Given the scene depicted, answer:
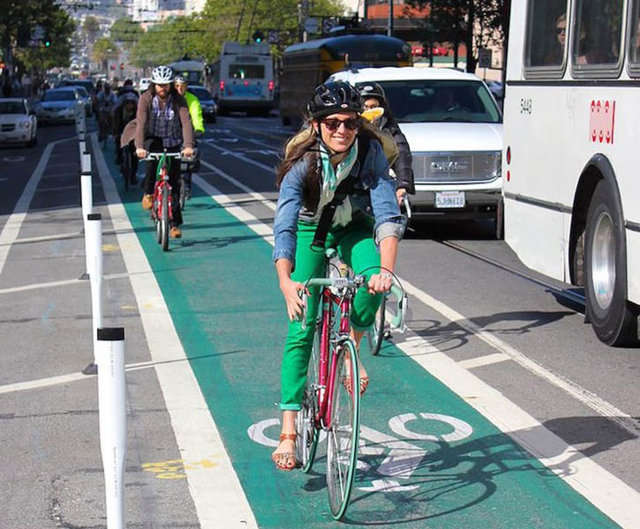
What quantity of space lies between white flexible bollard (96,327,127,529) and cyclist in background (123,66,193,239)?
10.7 metres

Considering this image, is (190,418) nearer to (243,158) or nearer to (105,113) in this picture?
(243,158)

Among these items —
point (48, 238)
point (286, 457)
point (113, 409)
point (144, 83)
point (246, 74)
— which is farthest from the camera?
point (246, 74)

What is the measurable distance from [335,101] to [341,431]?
1351 millimetres

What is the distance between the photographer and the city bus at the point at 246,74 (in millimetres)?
71875

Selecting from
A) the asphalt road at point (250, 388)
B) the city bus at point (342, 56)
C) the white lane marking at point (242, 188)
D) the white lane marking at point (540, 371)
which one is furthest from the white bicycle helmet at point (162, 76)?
the city bus at point (342, 56)

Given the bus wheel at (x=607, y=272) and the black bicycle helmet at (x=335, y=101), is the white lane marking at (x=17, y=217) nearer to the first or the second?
the bus wheel at (x=607, y=272)

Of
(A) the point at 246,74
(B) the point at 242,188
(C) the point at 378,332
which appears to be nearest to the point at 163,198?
(C) the point at 378,332

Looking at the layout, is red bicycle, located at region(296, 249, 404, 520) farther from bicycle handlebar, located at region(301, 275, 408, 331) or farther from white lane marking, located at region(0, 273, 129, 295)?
white lane marking, located at region(0, 273, 129, 295)

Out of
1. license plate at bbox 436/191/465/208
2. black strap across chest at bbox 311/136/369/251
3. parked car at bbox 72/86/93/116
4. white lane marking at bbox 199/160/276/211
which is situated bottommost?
parked car at bbox 72/86/93/116

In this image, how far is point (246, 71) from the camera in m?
71.9

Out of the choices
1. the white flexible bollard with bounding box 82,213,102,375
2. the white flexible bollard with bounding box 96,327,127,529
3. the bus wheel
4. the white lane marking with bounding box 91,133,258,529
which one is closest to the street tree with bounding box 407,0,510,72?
the white lane marking with bounding box 91,133,258,529

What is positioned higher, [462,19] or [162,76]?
[462,19]

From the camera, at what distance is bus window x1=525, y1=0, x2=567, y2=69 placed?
1102 centimetres

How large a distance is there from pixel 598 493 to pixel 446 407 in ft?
5.77
